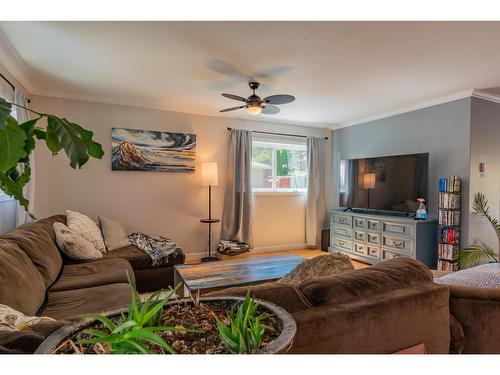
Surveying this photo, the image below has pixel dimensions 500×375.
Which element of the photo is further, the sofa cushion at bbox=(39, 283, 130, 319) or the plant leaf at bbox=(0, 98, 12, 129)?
the sofa cushion at bbox=(39, 283, 130, 319)

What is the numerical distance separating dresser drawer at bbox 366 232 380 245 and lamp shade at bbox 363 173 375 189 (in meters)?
0.74

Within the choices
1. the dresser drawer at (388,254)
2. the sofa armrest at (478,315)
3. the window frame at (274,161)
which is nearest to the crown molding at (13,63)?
the window frame at (274,161)

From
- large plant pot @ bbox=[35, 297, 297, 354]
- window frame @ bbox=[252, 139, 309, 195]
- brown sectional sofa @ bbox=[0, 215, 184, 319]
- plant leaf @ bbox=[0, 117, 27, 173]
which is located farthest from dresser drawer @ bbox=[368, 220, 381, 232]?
plant leaf @ bbox=[0, 117, 27, 173]

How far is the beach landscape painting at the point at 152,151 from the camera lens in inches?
155

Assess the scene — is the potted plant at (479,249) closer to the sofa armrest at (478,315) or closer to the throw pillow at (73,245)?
the sofa armrest at (478,315)

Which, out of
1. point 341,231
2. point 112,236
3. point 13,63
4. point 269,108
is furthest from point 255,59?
point 341,231

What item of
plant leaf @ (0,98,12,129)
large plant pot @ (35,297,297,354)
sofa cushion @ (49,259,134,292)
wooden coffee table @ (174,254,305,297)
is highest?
plant leaf @ (0,98,12,129)

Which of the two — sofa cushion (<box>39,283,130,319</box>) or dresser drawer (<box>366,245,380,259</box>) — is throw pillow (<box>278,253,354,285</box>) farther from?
dresser drawer (<box>366,245,380,259</box>)

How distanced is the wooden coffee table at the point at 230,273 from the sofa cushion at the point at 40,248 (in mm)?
946

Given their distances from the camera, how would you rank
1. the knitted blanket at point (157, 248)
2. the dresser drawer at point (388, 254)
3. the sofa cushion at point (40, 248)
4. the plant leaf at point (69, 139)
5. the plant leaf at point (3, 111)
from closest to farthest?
the plant leaf at point (3, 111), the plant leaf at point (69, 139), the sofa cushion at point (40, 248), the knitted blanket at point (157, 248), the dresser drawer at point (388, 254)

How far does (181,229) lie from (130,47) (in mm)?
2704

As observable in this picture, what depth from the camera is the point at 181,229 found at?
14.2ft

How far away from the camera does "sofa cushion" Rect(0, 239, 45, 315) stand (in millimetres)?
1472
